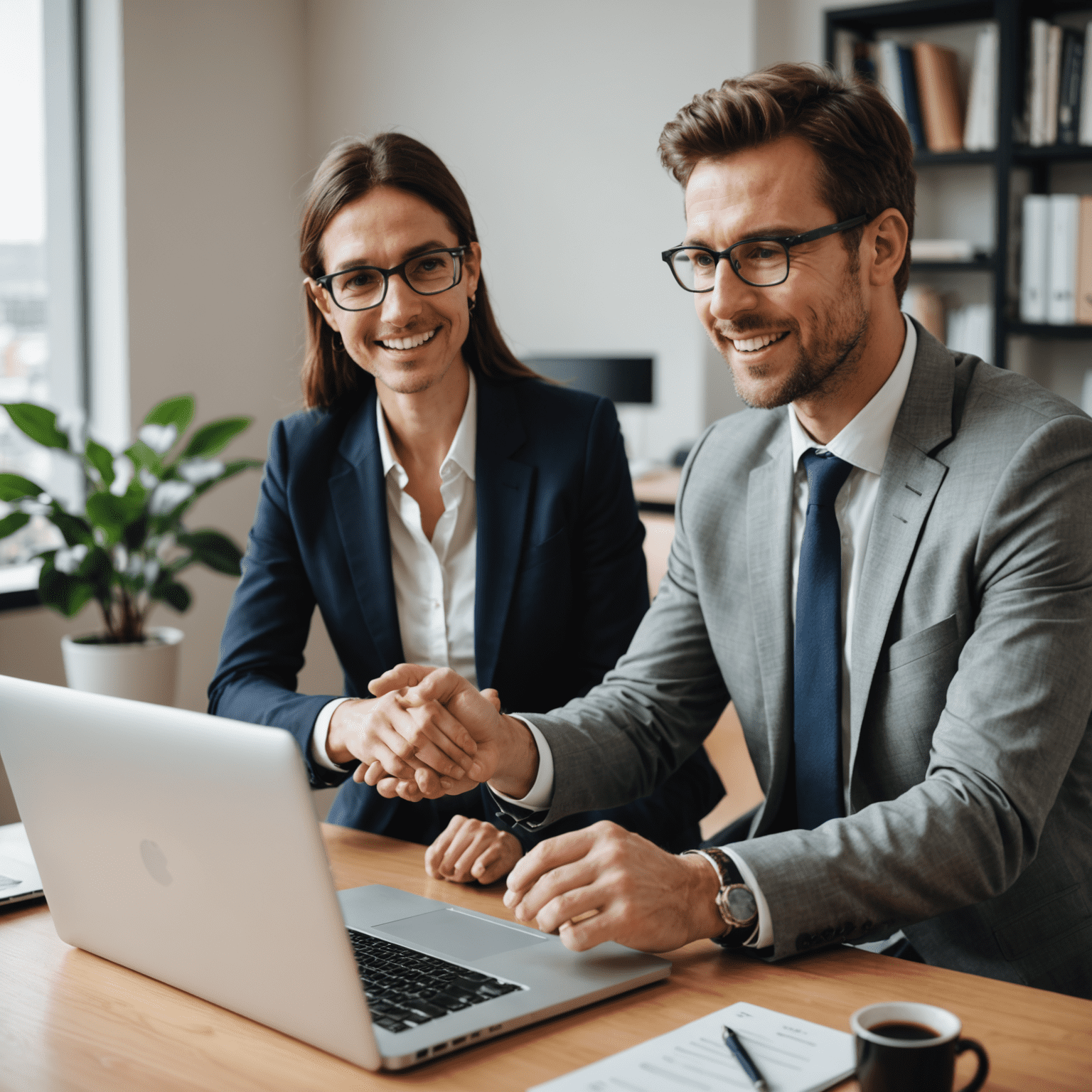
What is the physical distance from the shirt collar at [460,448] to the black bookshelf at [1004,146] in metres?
2.29

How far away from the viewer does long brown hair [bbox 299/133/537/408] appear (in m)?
1.68

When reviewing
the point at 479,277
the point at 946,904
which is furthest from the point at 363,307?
the point at 946,904

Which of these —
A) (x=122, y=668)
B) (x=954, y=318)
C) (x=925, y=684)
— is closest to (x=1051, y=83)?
(x=954, y=318)

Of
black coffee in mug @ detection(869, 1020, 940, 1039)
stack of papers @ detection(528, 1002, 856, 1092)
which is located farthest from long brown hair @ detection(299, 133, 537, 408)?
black coffee in mug @ detection(869, 1020, 940, 1039)

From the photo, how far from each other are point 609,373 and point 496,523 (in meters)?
2.38

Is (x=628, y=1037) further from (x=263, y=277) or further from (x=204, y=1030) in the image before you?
(x=263, y=277)

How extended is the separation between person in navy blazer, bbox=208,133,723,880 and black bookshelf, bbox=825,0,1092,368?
2262mm

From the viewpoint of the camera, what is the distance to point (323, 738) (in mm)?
1507

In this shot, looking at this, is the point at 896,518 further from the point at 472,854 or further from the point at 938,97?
the point at 938,97

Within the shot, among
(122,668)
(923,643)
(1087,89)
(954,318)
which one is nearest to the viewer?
(923,643)

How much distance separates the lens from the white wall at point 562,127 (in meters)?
4.07

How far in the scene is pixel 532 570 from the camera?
1720mm

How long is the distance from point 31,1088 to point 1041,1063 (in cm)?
72

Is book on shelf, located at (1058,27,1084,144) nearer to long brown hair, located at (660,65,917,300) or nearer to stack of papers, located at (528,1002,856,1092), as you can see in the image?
long brown hair, located at (660,65,917,300)
